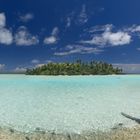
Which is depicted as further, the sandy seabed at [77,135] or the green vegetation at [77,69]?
the green vegetation at [77,69]

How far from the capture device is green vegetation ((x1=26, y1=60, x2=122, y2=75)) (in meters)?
85.3

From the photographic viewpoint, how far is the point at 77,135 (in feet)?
29.0

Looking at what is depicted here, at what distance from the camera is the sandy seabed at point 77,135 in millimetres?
8430

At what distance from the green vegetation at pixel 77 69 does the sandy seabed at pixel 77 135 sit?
75086 millimetres

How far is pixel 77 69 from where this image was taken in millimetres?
86250

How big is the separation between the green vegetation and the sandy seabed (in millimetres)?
75086

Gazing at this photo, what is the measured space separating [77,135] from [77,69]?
77475mm

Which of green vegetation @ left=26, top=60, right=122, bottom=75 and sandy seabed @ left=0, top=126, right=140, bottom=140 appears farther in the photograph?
green vegetation @ left=26, top=60, right=122, bottom=75

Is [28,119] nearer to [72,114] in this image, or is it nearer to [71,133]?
[72,114]

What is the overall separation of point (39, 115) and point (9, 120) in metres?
1.45

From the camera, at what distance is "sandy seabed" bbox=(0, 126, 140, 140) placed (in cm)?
843

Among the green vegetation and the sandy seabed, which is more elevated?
the green vegetation

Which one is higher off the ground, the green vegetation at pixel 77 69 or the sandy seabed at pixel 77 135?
the green vegetation at pixel 77 69

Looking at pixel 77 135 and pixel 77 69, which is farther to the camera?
pixel 77 69
